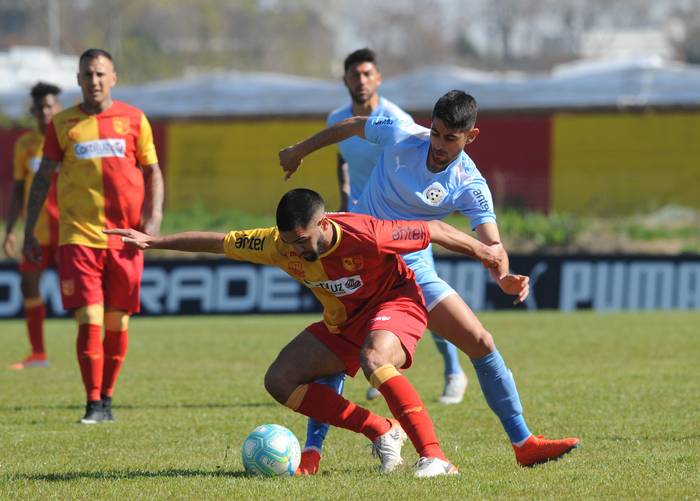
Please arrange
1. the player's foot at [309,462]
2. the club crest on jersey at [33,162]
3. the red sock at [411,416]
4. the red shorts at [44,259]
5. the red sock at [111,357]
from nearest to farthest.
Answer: the red sock at [411,416], the player's foot at [309,462], the red sock at [111,357], the club crest on jersey at [33,162], the red shorts at [44,259]

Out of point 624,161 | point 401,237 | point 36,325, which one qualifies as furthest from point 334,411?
point 624,161

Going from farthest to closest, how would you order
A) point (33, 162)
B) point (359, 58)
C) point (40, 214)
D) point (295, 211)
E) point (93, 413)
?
point (33, 162), point (40, 214), point (359, 58), point (93, 413), point (295, 211)

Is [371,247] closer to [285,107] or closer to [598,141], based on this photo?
[598,141]

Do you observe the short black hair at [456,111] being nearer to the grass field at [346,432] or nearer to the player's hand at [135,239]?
the player's hand at [135,239]

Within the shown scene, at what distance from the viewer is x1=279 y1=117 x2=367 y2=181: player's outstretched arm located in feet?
24.4

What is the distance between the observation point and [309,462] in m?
7.14

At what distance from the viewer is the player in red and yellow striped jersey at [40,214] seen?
11.9 metres

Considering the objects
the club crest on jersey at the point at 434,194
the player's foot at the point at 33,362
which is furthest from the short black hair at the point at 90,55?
the player's foot at the point at 33,362

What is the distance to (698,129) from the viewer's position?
89.2 ft

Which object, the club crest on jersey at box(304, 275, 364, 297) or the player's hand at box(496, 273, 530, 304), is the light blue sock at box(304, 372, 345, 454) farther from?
the player's hand at box(496, 273, 530, 304)

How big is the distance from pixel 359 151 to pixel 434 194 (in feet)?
8.70

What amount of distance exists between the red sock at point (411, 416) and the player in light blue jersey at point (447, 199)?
1.91 feet

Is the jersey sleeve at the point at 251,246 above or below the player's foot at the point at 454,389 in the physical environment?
above

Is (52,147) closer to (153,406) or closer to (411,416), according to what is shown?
(153,406)
